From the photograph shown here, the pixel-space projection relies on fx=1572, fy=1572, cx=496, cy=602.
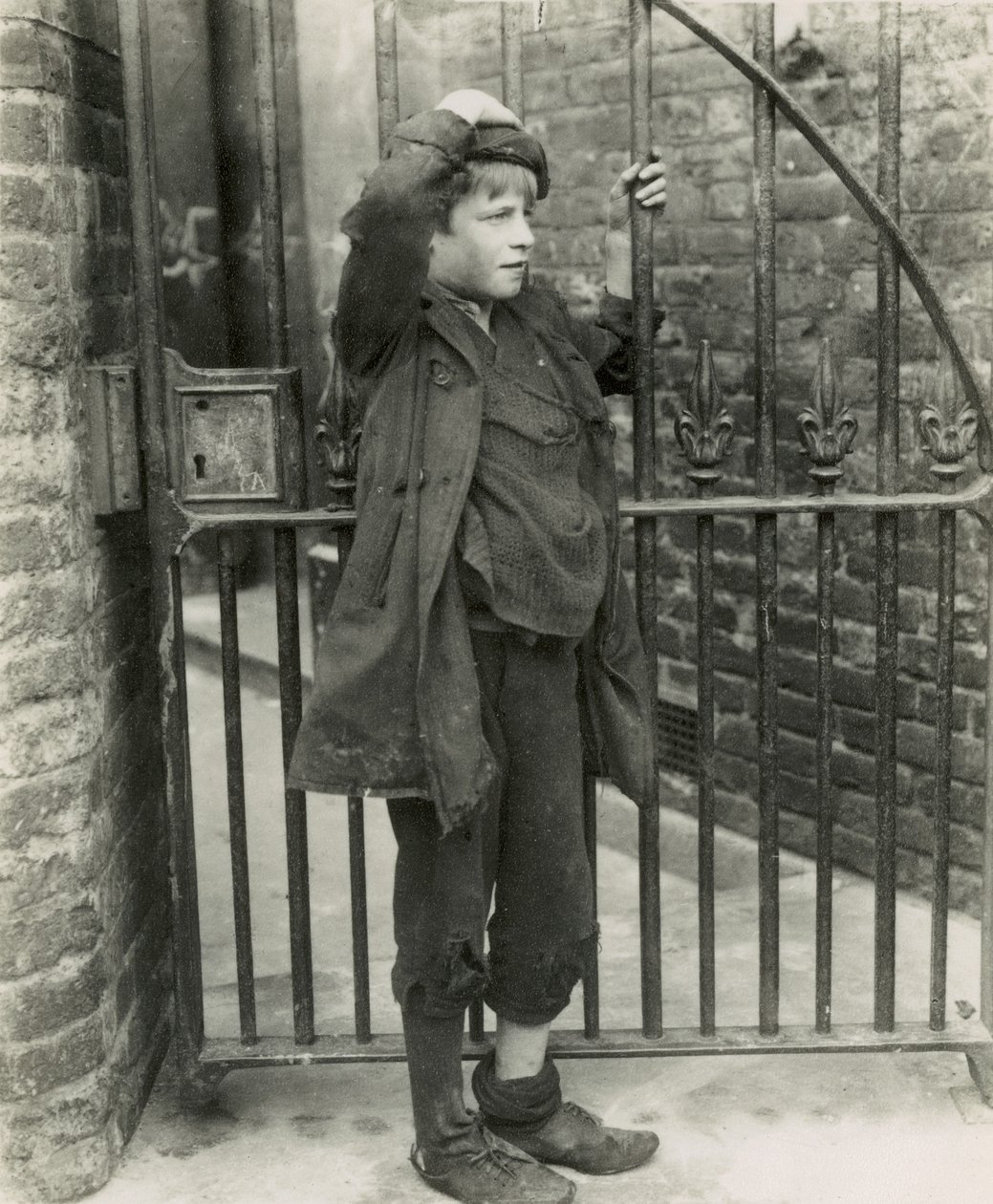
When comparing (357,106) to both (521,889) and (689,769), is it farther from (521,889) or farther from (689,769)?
(521,889)

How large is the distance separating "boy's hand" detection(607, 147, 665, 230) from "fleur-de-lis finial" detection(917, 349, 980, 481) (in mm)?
623

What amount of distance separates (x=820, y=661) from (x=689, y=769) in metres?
2.01

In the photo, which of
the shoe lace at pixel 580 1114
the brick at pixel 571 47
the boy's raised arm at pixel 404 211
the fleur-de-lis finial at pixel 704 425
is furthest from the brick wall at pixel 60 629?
the brick at pixel 571 47

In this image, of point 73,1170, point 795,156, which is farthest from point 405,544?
point 795,156

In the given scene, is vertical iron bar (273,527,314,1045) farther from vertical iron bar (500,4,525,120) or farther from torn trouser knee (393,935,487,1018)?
vertical iron bar (500,4,525,120)

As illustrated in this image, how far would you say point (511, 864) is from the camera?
2.81m

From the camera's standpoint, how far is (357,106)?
19.1 ft

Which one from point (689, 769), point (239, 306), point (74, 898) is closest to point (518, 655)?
point (74, 898)

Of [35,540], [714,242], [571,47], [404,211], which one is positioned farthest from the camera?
[571,47]

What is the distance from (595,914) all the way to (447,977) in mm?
351

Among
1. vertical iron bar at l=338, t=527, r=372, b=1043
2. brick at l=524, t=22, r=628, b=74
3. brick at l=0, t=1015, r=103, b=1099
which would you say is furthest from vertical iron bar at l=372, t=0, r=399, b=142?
brick at l=524, t=22, r=628, b=74

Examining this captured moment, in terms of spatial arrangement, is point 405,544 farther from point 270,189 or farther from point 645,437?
point 270,189

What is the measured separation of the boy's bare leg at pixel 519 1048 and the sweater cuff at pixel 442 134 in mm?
1544

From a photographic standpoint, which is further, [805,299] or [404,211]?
[805,299]
